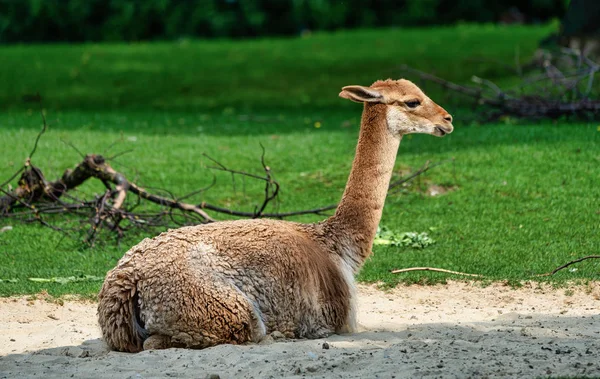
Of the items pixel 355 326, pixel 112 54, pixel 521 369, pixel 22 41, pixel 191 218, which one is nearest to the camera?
pixel 521 369

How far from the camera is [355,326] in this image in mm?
6488

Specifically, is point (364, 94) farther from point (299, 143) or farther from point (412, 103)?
point (299, 143)

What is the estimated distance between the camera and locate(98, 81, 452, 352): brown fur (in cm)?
595

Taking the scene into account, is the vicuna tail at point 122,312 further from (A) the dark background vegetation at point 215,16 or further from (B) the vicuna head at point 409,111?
(A) the dark background vegetation at point 215,16

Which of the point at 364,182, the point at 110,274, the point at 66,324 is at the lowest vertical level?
the point at 66,324

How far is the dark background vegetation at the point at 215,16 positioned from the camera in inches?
1302

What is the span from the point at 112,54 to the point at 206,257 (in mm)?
18448

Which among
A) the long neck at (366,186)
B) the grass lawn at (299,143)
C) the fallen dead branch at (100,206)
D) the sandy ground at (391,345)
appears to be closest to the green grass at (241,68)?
the grass lawn at (299,143)

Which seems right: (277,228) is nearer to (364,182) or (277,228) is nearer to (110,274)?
(364,182)

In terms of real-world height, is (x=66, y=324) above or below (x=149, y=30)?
below

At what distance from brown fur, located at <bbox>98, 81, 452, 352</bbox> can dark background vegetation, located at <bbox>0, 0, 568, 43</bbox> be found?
2627 cm

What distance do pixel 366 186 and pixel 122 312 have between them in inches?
70.8

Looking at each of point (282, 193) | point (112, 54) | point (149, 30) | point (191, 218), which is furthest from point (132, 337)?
point (149, 30)

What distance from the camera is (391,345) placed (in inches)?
235
